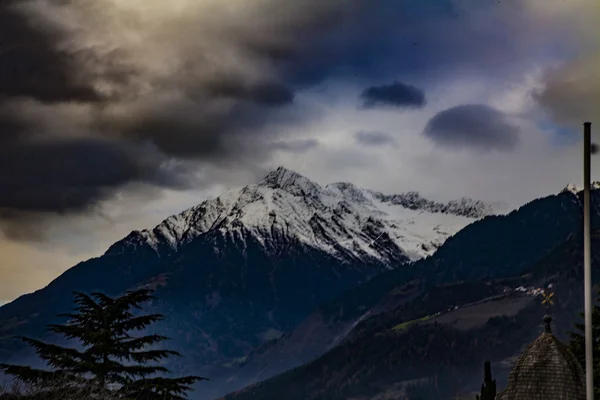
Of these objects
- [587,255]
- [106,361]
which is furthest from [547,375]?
[106,361]

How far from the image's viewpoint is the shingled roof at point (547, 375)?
6072 cm

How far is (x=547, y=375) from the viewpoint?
6144cm

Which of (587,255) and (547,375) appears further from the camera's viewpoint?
(547,375)

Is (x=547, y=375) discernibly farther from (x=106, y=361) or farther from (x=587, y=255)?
(x=106, y=361)

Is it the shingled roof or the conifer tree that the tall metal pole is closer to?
the shingled roof

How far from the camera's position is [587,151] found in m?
41.1

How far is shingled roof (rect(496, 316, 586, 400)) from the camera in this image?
199ft

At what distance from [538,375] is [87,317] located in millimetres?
34713

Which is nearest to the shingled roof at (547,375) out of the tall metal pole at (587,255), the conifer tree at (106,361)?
the tall metal pole at (587,255)

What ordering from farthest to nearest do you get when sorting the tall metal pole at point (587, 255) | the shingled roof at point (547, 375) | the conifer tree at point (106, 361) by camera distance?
the conifer tree at point (106, 361) < the shingled roof at point (547, 375) < the tall metal pole at point (587, 255)

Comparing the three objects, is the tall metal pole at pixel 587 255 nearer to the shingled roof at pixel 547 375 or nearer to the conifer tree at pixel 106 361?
the shingled roof at pixel 547 375

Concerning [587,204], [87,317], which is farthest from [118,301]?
[587,204]

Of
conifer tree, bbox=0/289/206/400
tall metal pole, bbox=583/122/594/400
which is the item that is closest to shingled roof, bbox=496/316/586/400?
tall metal pole, bbox=583/122/594/400

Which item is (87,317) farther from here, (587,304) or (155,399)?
(587,304)
